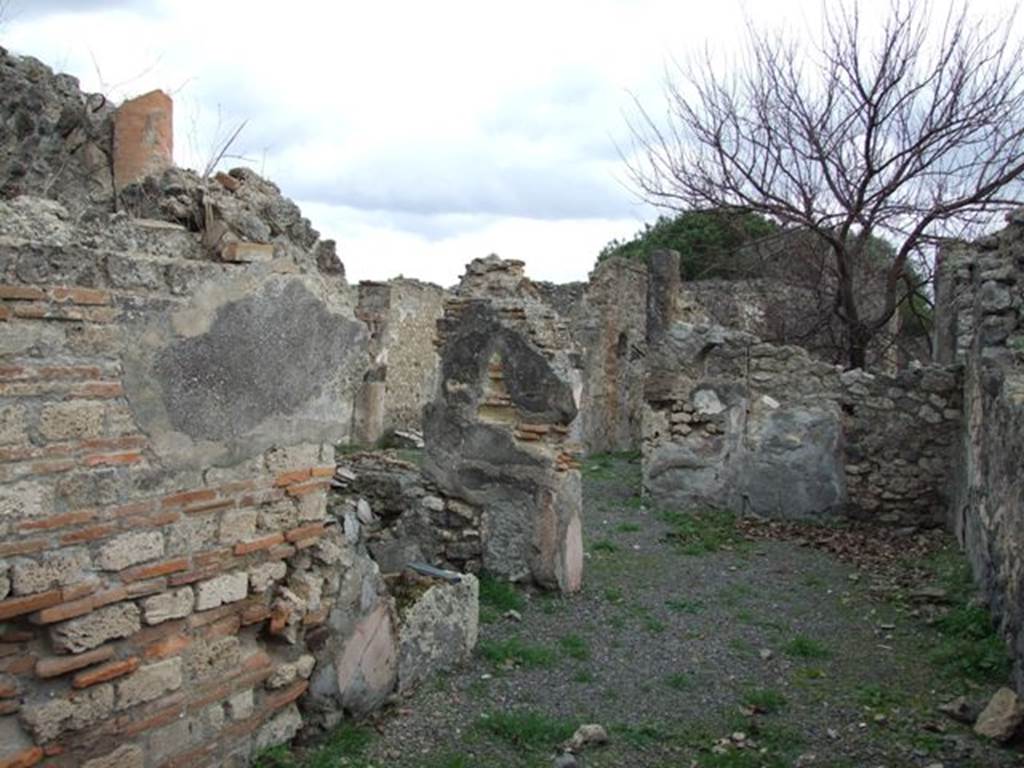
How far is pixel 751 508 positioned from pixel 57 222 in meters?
7.95

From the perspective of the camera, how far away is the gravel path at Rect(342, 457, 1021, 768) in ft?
13.5

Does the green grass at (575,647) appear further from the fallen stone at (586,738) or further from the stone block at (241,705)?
the stone block at (241,705)

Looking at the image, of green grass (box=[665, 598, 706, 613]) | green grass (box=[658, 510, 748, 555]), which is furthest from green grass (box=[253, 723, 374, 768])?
green grass (box=[658, 510, 748, 555])

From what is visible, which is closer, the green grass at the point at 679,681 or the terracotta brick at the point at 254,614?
the terracotta brick at the point at 254,614

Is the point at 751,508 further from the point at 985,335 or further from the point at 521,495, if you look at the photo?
the point at 521,495

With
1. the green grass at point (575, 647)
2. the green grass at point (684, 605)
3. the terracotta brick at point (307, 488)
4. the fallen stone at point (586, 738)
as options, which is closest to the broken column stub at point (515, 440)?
the green grass at point (684, 605)

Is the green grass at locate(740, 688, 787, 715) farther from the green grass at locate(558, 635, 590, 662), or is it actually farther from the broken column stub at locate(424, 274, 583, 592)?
the broken column stub at locate(424, 274, 583, 592)

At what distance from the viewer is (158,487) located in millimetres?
3348

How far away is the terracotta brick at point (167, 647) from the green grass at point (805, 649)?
3571mm

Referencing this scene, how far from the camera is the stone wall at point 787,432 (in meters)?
9.27

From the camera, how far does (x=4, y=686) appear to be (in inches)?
116

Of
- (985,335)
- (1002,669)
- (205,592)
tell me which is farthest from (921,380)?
(205,592)

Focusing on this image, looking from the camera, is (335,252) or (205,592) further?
(335,252)

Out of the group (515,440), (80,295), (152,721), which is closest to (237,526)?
(152,721)
